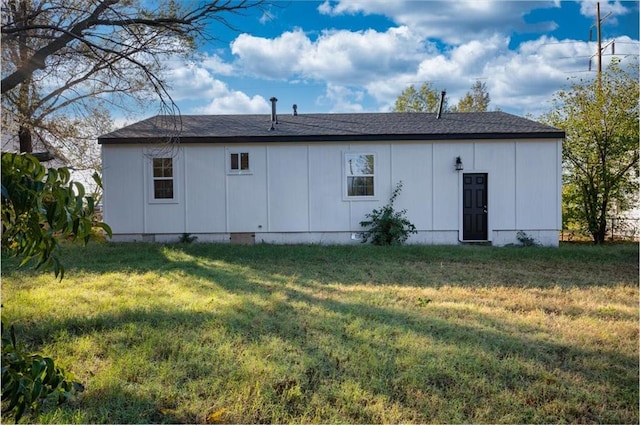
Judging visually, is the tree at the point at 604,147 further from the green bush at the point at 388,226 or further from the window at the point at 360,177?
the window at the point at 360,177

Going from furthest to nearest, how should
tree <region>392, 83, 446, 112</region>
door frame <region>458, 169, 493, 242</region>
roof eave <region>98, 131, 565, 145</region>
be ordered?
1. tree <region>392, 83, 446, 112</region>
2. door frame <region>458, 169, 493, 242</region>
3. roof eave <region>98, 131, 565, 145</region>

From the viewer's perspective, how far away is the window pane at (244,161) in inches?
428

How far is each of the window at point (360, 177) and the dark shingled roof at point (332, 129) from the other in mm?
524

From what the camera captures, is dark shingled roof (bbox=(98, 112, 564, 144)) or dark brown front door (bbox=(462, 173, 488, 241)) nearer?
dark shingled roof (bbox=(98, 112, 564, 144))

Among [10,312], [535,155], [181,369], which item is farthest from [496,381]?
[535,155]

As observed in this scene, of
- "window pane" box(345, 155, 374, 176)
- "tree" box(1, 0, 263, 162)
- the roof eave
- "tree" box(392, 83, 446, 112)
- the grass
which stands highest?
"tree" box(392, 83, 446, 112)

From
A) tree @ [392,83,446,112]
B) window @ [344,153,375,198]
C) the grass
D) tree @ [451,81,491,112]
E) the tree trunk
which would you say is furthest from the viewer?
tree @ [451,81,491,112]

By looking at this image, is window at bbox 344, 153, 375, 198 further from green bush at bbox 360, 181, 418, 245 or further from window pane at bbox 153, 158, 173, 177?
window pane at bbox 153, 158, 173, 177

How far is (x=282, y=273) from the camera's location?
278 inches

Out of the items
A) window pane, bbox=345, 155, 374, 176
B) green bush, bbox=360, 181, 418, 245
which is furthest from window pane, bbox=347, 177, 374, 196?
green bush, bbox=360, 181, 418, 245

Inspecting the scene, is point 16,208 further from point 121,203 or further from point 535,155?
point 535,155

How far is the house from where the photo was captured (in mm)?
10789

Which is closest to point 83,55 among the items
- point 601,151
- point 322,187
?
point 322,187

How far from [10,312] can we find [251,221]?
657 centimetres
